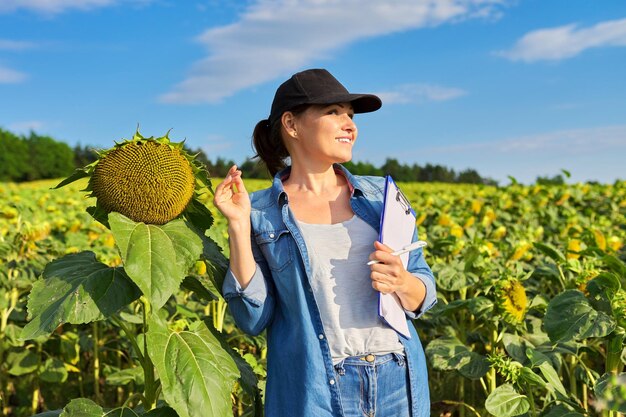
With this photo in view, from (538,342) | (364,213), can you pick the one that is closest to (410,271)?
(364,213)

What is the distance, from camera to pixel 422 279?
2410 mm

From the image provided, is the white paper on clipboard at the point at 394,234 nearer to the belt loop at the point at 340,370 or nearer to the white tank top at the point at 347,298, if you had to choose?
the white tank top at the point at 347,298

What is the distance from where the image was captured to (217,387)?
6.90 feet

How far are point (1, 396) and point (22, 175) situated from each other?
2144 inches

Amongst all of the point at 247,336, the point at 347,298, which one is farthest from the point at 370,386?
the point at 247,336

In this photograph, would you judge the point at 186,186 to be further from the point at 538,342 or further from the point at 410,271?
the point at 538,342

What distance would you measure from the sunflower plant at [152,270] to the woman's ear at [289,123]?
1.43 feet

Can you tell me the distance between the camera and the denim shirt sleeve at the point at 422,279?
7.88 feet

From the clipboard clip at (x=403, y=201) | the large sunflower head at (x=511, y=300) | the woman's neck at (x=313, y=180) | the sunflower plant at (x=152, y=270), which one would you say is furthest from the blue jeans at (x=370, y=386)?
the large sunflower head at (x=511, y=300)

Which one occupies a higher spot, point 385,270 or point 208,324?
point 385,270

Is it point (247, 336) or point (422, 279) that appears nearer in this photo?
point (422, 279)

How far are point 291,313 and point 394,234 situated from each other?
1.36 ft

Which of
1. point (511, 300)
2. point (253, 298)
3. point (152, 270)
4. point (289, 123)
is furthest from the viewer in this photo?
point (511, 300)

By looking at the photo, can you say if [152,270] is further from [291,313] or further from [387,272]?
[387,272]
